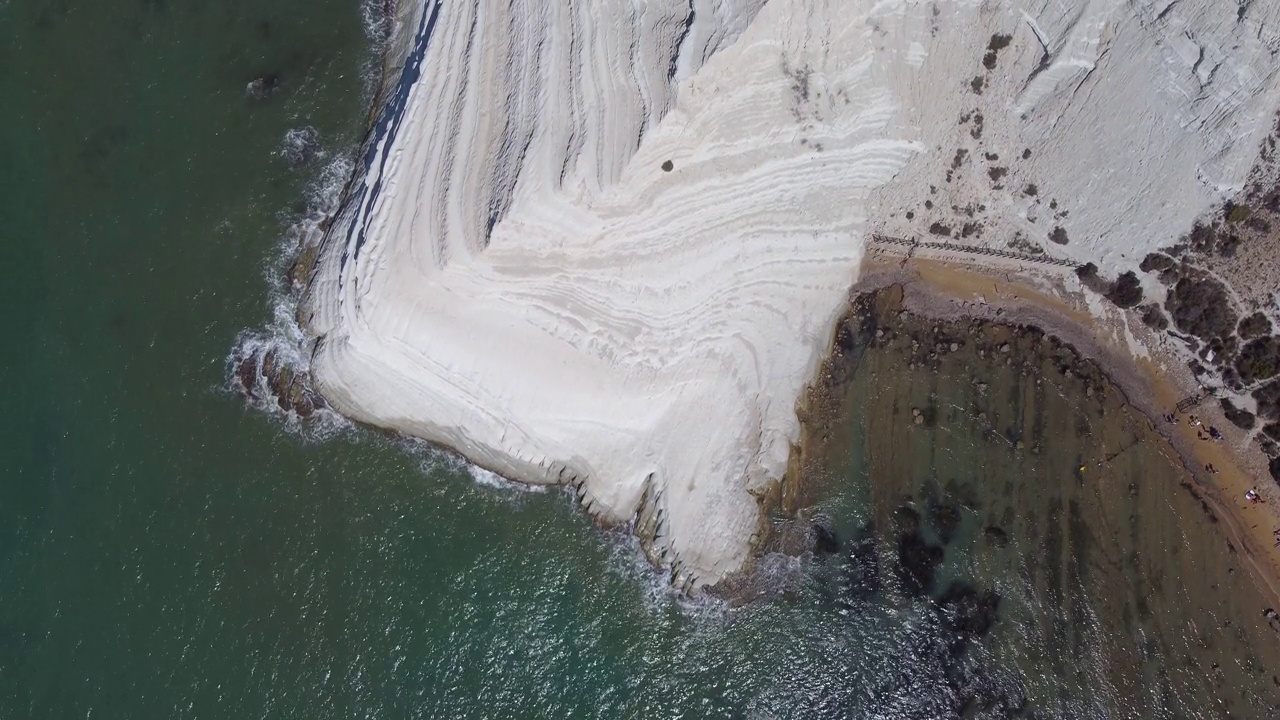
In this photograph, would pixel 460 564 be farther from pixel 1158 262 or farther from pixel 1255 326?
pixel 1255 326

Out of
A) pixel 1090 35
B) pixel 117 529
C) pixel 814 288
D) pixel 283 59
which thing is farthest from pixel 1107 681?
pixel 283 59

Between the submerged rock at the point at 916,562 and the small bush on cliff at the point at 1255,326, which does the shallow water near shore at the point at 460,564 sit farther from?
the small bush on cliff at the point at 1255,326

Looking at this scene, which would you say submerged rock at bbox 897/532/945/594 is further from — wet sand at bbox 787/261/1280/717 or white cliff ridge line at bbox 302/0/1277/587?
white cliff ridge line at bbox 302/0/1277/587

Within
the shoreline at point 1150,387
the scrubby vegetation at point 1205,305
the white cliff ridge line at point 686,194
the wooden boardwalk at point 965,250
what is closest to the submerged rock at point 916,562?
the white cliff ridge line at point 686,194

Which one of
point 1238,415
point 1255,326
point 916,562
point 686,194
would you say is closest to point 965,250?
point 1255,326

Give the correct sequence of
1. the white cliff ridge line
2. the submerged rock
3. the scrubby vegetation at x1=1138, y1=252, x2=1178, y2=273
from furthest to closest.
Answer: the submerged rock
the scrubby vegetation at x1=1138, y1=252, x2=1178, y2=273
the white cliff ridge line

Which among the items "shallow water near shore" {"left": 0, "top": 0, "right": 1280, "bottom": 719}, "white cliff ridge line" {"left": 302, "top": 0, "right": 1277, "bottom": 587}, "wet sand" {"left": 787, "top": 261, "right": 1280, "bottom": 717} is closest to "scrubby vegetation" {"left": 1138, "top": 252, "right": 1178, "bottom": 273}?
"white cliff ridge line" {"left": 302, "top": 0, "right": 1277, "bottom": 587}
